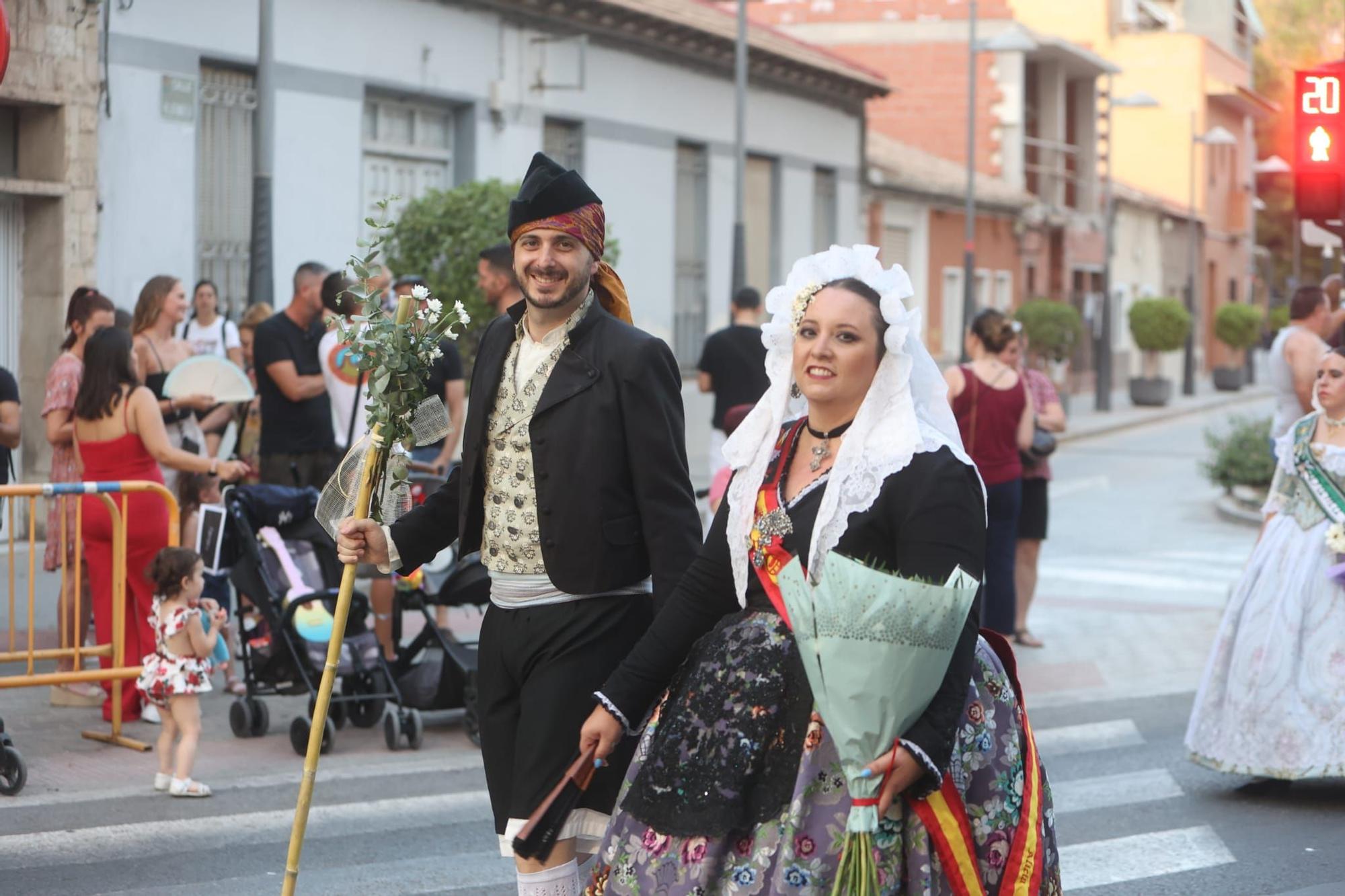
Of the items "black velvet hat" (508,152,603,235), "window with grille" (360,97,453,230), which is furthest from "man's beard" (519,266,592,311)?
"window with grille" (360,97,453,230)

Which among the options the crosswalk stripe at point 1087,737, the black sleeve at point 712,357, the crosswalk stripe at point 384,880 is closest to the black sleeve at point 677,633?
the crosswalk stripe at point 384,880

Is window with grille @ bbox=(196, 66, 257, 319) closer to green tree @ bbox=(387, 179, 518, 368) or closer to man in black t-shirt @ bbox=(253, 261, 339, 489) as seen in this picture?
green tree @ bbox=(387, 179, 518, 368)

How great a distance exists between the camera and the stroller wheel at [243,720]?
27.0ft

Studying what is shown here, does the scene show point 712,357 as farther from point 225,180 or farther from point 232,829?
point 232,829

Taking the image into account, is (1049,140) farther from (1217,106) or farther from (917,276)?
(1217,106)

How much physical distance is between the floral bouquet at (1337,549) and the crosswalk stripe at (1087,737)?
1.59m

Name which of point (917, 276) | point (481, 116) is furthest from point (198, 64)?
point (917, 276)

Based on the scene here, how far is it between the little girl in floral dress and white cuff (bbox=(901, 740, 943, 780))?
4244 millimetres

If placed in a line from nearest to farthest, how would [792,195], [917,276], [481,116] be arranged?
[481,116] < [792,195] < [917,276]

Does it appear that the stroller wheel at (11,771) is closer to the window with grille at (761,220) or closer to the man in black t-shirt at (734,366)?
the man in black t-shirt at (734,366)

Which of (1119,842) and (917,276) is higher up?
(917,276)

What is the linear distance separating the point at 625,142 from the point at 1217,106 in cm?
3996

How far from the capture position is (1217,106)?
58.8 metres

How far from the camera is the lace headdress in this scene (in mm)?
3711
